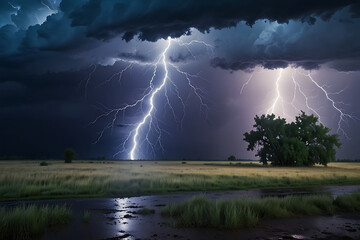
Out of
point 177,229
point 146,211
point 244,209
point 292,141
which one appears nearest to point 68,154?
point 292,141

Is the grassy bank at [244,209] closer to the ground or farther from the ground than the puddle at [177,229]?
farther from the ground

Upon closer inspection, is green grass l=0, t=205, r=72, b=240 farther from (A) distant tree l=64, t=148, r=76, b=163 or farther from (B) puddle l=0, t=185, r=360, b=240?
(A) distant tree l=64, t=148, r=76, b=163

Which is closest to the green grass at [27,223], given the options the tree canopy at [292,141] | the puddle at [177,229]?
the puddle at [177,229]

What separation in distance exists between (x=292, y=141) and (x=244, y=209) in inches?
2303

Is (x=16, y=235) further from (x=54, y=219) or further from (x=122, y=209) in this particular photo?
(x=122, y=209)

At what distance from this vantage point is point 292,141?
6638cm

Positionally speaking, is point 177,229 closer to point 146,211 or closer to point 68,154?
point 146,211

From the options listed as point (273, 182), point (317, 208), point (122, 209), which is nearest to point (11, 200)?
point (122, 209)

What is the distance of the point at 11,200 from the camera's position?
1753 cm

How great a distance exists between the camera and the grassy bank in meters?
11.2

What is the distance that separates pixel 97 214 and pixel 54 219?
2126 mm

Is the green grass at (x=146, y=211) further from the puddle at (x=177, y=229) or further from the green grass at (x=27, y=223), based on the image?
the green grass at (x=27, y=223)

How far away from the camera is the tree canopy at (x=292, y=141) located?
6594cm

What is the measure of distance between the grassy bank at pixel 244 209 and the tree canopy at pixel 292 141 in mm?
50398
